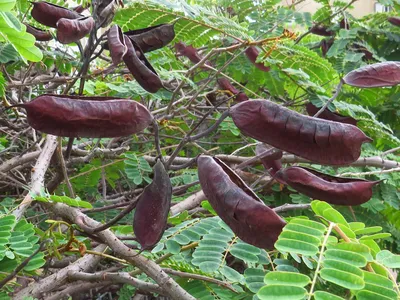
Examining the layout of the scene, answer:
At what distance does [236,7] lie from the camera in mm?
2268

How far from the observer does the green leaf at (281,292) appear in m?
0.61

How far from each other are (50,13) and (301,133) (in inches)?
29.9

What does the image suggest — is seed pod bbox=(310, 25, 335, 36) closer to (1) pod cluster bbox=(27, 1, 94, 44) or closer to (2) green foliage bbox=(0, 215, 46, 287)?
(1) pod cluster bbox=(27, 1, 94, 44)

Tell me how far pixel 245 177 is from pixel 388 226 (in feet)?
1.76

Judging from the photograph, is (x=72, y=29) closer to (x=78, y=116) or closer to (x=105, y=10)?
(x=105, y=10)

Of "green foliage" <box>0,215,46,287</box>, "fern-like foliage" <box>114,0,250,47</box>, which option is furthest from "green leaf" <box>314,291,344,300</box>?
"fern-like foliage" <box>114,0,250,47</box>

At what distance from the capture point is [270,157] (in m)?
1.04

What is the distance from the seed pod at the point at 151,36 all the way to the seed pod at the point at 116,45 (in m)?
0.17

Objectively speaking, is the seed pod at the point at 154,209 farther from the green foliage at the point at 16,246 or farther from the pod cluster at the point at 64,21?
the pod cluster at the point at 64,21

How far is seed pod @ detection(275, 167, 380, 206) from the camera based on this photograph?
0.91 meters

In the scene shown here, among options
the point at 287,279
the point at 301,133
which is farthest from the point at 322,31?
the point at 287,279

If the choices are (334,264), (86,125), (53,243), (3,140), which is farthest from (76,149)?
(334,264)

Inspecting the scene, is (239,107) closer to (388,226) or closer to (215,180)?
(215,180)

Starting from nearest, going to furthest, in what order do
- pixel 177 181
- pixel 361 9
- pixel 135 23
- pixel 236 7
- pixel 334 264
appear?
pixel 334 264, pixel 135 23, pixel 177 181, pixel 236 7, pixel 361 9
